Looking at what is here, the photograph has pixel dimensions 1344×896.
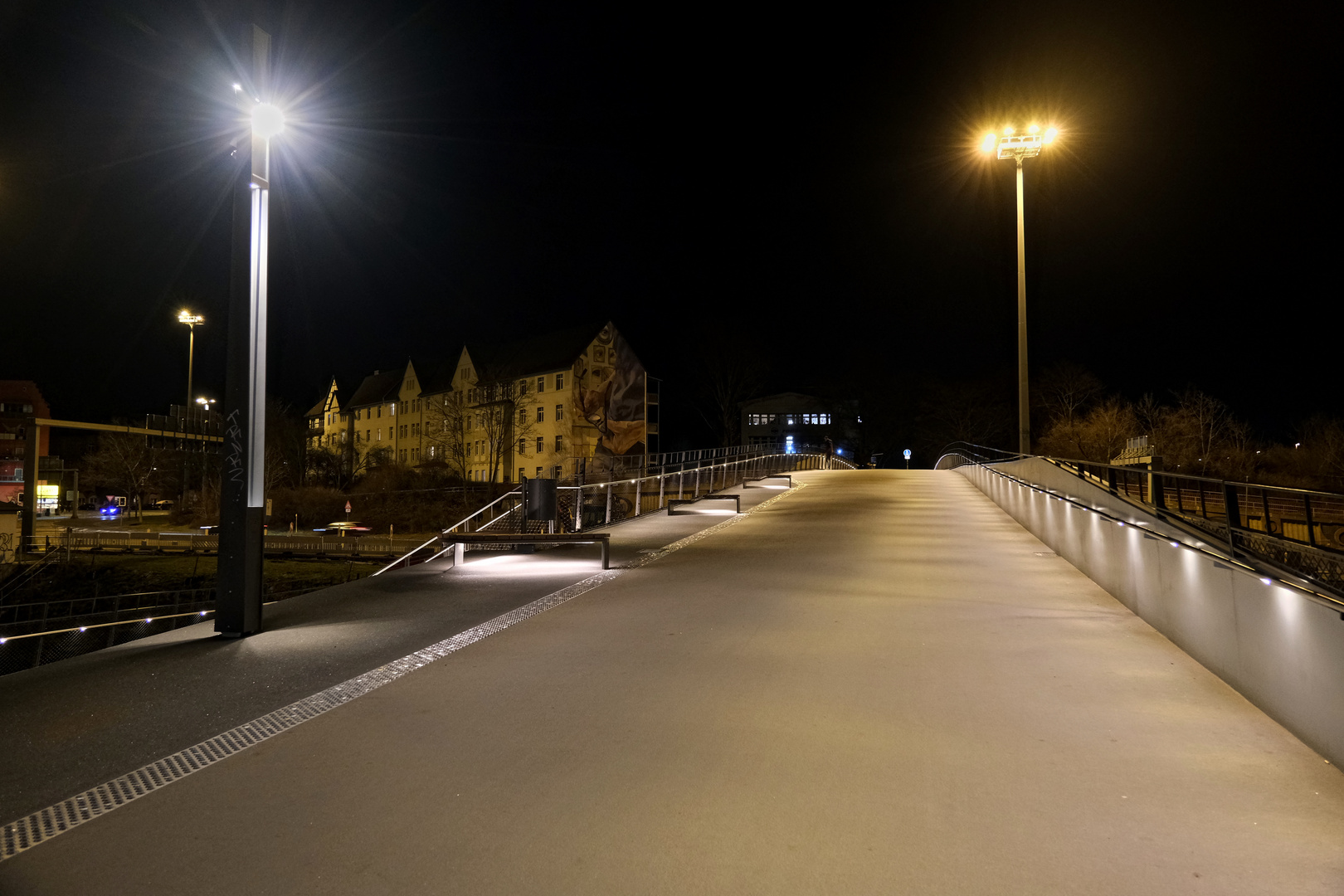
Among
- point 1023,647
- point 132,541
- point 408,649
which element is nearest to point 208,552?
point 132,541

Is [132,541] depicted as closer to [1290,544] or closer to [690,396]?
[690,396]

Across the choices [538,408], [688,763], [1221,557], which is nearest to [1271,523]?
[1221,557]

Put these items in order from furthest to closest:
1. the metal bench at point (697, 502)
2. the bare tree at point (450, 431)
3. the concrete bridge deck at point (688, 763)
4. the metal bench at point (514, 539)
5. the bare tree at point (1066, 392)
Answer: the bare tree at point (450, 431) < the bare tree at point (1066, 392) < the metal bench at point (697, 502) < the metal bench at point (514, 539) < the concrete bridge deck at point (688, 763)

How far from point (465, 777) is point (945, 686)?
11.1 ft

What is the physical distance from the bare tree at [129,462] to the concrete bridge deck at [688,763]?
55.5 meters

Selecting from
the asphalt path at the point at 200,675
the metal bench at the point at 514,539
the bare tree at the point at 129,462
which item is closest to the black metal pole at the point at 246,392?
the asphalt path at the point at 200,675

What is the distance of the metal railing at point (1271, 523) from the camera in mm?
5266

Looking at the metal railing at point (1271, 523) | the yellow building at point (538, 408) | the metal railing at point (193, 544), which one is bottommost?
the metal railing at point (193, 544)

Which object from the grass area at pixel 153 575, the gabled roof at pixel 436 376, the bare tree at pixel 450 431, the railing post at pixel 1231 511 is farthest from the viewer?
the gabled roof at pixel 436 376

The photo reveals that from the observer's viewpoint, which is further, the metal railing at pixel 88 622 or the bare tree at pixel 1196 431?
the bare tree at pixel 1196 431

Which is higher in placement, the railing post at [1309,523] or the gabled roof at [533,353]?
the gabled roof at [533,353]

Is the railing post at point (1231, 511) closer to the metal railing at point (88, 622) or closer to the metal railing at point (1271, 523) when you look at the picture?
the metal railing at point (1271, 523)

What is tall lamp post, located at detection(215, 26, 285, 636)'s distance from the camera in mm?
7219

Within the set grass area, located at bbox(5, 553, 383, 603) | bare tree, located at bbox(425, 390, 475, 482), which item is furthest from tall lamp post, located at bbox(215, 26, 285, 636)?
bare tree, located at bbox(425, 390, 475, 482)
